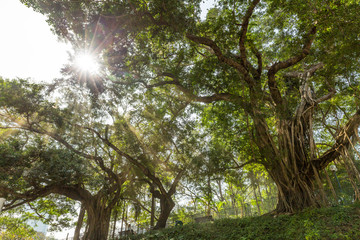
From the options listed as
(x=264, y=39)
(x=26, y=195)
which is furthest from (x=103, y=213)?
(x=264, y=39)

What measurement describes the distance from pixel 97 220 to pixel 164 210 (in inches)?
123

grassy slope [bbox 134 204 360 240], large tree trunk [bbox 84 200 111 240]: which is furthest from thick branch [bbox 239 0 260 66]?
large tree trunk [bbox 84 200 111 240]

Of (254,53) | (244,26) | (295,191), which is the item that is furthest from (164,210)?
(244,26)

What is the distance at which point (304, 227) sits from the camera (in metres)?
4.24

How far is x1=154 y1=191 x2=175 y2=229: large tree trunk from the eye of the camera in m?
9.64

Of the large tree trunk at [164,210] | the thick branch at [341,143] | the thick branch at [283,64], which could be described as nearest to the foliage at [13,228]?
the large tree trunk at [164,210]

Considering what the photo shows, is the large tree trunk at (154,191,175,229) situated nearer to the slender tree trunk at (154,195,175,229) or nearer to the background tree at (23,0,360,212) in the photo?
the slender tree trunk at (154,195,175,229)

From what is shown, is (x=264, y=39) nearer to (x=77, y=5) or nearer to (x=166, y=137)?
(x=166, y=137)

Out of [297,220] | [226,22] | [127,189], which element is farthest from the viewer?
[127,189]

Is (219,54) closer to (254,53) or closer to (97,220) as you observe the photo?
(254,53)

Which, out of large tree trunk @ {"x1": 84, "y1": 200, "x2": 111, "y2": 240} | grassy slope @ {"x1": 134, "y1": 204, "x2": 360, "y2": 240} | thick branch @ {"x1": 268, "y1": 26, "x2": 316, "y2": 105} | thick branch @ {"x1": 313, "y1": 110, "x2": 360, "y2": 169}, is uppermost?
thick branch @ {"x1": 268, "y1": 26, "x2": 316, "y2": 105}

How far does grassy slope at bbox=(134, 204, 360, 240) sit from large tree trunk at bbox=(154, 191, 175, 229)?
3.91 meters

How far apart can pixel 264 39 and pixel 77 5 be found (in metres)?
6.19

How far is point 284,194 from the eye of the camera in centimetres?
604
